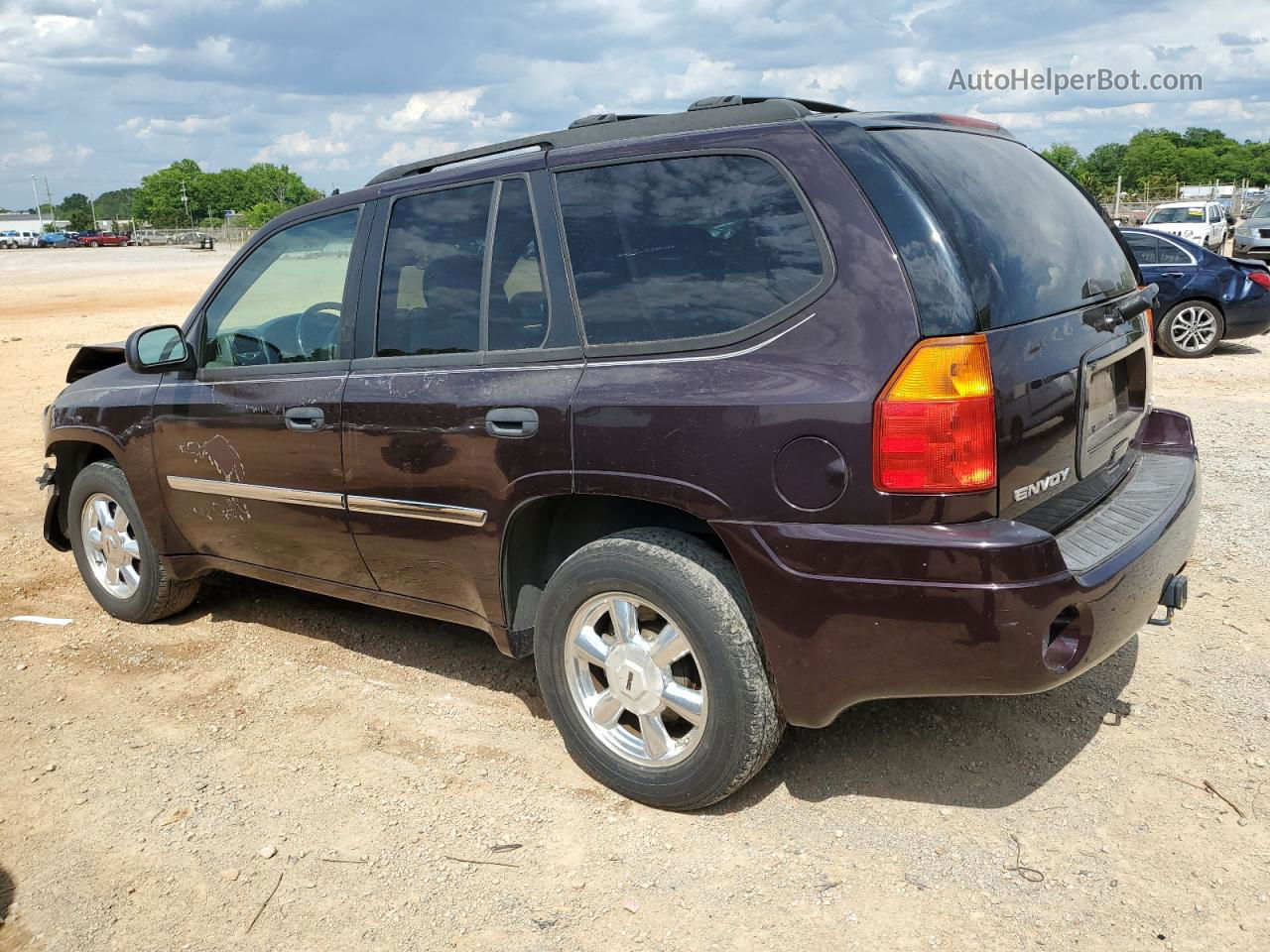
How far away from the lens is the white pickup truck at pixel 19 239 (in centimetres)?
8900

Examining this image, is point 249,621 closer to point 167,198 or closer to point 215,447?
point 215,447

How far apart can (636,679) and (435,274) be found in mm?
1562

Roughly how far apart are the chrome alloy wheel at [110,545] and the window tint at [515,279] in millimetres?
2543

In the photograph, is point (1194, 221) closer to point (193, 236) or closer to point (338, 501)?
point (338, 501)

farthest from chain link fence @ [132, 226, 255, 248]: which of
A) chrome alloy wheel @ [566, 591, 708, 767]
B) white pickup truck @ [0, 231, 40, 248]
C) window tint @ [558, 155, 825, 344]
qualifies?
chrome alloy wheel @ [566, 591, 708, 767]

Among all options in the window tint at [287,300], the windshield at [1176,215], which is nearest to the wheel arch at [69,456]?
the window tint at [287,300]

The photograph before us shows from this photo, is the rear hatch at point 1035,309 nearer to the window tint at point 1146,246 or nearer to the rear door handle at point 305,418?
the rear door handle at point 305,418

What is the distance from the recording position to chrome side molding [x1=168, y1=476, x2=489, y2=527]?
11.8ft

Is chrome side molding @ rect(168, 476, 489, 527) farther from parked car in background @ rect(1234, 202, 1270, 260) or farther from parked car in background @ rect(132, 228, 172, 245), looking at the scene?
parked car in background @ rect(132, 228, 172, 245)

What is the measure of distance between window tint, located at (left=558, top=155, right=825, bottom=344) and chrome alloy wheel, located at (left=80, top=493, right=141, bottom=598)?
2.94m

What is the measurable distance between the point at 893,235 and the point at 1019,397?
1.72 ft

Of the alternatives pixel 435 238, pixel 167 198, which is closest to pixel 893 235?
pixel 435 238

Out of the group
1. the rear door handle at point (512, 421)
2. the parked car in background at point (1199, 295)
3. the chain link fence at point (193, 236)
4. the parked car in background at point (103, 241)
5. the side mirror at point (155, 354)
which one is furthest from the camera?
the parked car in background at point (103, 241)

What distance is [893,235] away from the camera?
8.97 feet
